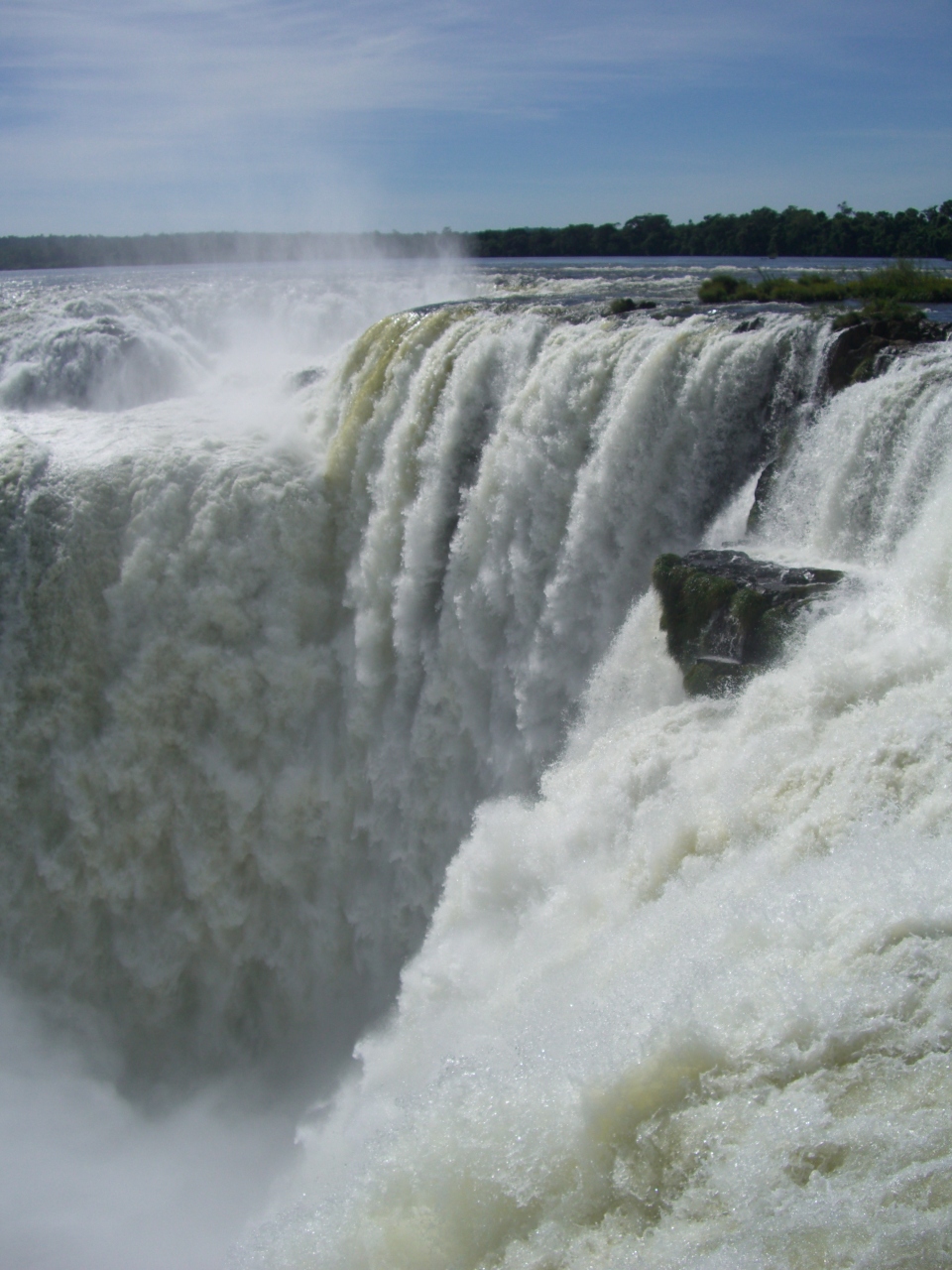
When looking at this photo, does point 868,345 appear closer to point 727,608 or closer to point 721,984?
point 727,608

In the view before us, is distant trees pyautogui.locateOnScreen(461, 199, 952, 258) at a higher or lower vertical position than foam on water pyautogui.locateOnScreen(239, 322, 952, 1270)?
higher

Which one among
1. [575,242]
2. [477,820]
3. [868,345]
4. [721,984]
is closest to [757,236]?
[575,242]

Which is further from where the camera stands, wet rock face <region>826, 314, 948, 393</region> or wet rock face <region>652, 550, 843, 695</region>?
wet rock face <region>826, 314, 948, 393</region>

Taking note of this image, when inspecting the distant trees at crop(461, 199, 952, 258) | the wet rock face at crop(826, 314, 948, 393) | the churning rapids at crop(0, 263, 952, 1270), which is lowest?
the churning rapids at crop(0, 263, 952, 1270)

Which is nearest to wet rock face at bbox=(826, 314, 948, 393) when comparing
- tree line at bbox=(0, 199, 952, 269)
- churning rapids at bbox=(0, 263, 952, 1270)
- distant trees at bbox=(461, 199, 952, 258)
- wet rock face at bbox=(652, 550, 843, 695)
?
churning rapids at bbox=(0, 263, 952, 1270)

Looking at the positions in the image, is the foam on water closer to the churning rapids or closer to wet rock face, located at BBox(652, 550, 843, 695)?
the churning rapids

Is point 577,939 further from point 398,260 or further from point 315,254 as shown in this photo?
point 315,254
